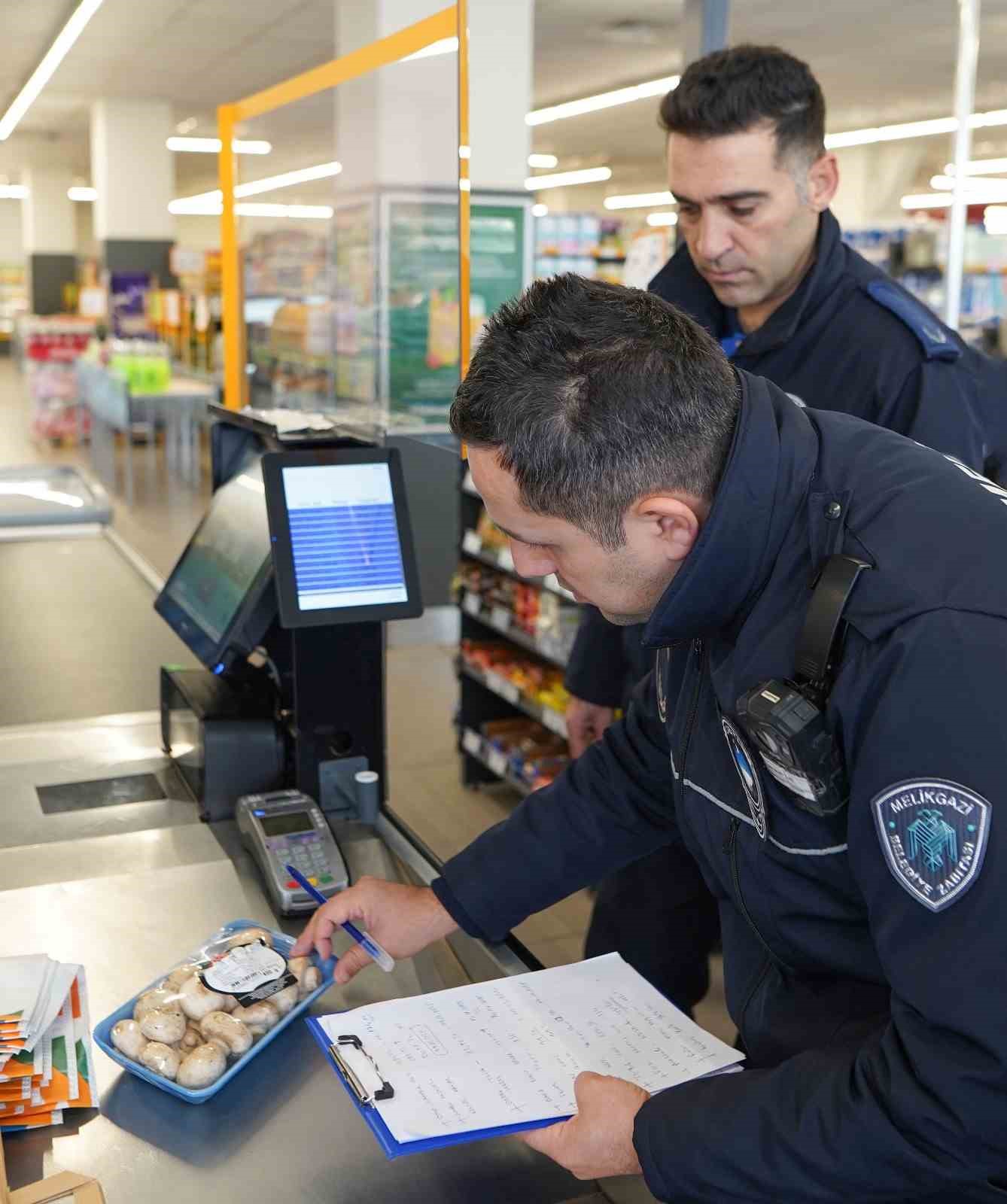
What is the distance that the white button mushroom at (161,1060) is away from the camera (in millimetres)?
1172

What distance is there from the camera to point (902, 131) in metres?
14.3

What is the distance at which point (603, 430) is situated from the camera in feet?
3.33

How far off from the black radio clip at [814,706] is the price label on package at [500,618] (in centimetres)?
364

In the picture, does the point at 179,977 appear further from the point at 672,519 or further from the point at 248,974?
the point at 672,519

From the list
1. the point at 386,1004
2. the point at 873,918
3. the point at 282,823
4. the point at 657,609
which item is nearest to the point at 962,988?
the point at 873,918

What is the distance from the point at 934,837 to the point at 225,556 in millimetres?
1360

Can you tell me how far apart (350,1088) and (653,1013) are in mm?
322

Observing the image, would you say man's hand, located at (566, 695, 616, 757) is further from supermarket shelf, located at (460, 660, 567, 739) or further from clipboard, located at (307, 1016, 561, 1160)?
supermarket shelf, located at (460, 660, 567, 739)

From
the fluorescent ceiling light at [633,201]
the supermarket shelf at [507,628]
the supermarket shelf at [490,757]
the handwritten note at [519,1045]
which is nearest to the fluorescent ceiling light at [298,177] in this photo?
the supermarket shelf at [507,628]

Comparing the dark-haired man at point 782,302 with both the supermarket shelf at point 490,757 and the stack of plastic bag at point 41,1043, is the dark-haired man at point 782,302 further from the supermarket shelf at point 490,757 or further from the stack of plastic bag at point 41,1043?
the supermarket shelf at point 490,757

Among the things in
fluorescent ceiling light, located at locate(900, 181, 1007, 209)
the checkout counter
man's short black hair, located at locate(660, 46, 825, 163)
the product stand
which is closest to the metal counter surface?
the checkout counter

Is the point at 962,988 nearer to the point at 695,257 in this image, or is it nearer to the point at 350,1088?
the point at 350,1088

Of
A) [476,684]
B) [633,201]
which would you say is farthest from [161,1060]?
[633,201]

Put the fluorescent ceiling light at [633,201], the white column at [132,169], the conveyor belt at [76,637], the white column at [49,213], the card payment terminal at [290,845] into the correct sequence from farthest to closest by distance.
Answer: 1. the fluorescent ceiling light at [633,201]
2. the white column at [49,213]
3. the white column at [132,169]
4. the conveyor belt at [76,637]
5. the card payment terminal at [290,845]
